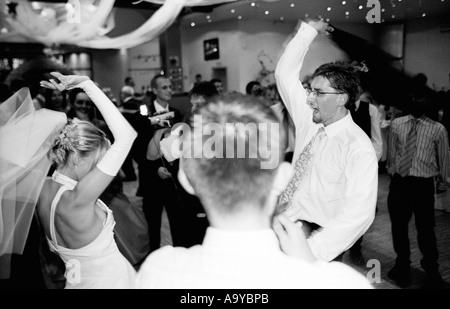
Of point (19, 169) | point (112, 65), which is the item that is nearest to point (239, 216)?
point (19, 169)

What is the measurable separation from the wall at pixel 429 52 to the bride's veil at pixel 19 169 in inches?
446

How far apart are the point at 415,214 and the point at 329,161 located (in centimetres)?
189

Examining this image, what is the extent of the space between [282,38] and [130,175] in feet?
23.2

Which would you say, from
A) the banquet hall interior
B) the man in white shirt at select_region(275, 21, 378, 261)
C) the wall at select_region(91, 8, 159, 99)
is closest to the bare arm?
the man in white shirt at select_region(275, 21, 378, 261)

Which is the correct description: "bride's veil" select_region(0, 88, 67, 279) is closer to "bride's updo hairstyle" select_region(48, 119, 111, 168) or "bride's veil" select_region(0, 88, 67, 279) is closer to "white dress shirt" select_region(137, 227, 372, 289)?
"bride's updo hairstyle" select_region(48, 119, 111, 168)

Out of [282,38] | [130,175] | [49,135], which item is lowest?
[130,175]

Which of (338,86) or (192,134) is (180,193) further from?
(192,134)

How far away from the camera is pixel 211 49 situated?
11.9m

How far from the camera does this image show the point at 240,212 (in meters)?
0.80

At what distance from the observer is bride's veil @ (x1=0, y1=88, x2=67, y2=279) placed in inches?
67.9

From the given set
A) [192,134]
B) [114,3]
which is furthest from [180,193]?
[114,3]

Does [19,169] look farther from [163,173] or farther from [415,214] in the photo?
[415,214]

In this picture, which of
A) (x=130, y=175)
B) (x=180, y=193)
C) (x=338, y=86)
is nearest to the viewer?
(x=338, y=86)

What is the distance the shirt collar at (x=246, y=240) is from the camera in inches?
30.7
